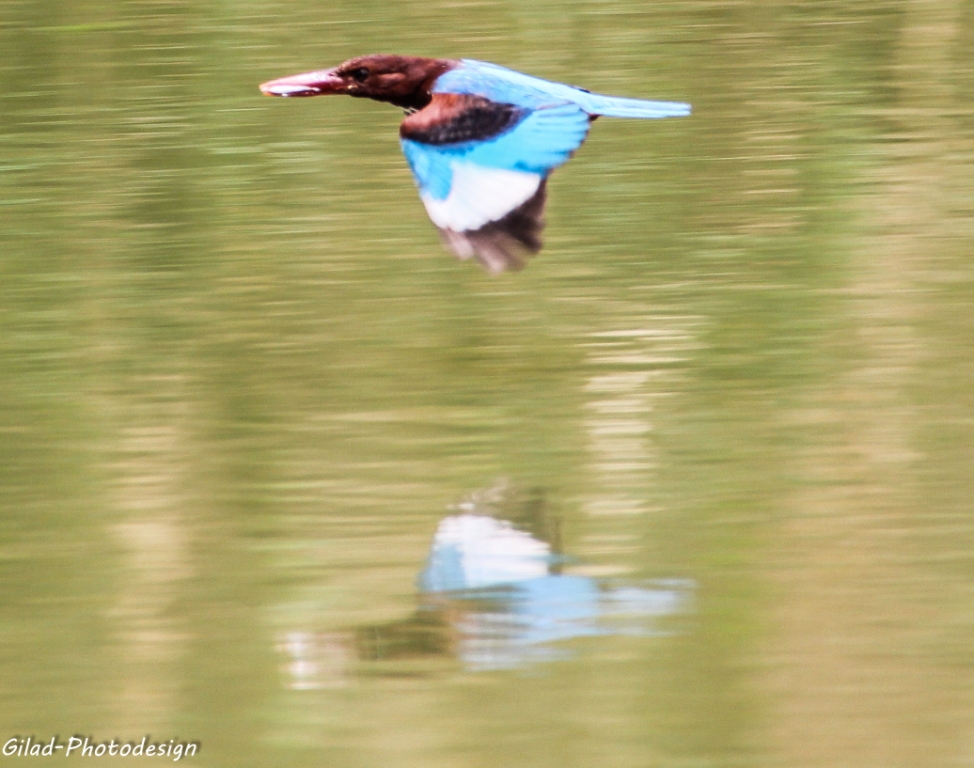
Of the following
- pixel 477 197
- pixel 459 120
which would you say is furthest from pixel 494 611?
pixel 459 120

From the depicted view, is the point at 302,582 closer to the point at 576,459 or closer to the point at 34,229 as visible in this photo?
the point at 576,459

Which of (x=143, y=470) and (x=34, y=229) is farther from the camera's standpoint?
(x=34, y=229)

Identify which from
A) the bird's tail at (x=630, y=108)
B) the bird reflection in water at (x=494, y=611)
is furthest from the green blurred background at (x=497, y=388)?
the bird's tail at (x=630, y=108)

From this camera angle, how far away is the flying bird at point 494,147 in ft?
15.6

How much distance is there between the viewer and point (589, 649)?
4.13 m

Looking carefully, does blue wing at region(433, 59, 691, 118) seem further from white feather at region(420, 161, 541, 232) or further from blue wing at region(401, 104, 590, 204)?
white feather at region(420, 161, 541, 232)

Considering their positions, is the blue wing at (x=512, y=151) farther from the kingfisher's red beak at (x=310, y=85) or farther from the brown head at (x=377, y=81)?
the kingfisher's red beak at (x=310, y=85)

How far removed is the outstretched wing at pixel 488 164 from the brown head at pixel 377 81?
0.51 m

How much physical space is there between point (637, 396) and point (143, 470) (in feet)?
4.20

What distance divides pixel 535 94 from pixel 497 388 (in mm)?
774

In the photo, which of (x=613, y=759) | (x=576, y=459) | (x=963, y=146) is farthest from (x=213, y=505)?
(x=963, y=146)

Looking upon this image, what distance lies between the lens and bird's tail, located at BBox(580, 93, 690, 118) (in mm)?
5195

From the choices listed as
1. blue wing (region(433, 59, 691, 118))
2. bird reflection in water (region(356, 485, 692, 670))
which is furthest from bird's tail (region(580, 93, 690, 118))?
bird reflection in water (region(356, 485, 692, 670))

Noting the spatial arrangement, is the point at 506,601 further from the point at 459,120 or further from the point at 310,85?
the point at 310,85
